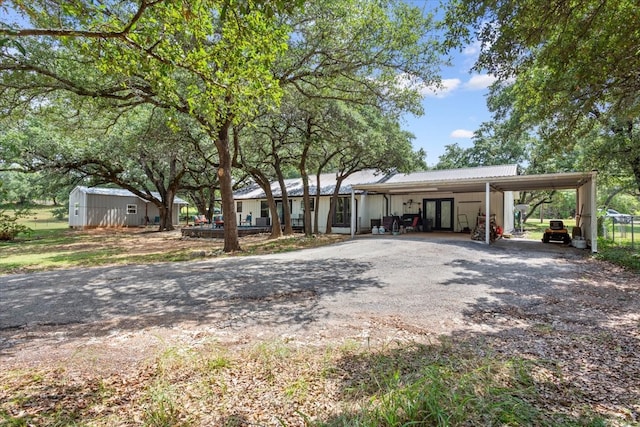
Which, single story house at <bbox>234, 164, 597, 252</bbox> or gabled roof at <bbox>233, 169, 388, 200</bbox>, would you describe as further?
gabled roof at <bbox>233, 169, 388, 200</bbox>

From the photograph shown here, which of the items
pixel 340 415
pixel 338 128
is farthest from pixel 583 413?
pixel 338 128

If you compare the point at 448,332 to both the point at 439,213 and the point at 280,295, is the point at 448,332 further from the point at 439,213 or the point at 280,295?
the point at 439,213

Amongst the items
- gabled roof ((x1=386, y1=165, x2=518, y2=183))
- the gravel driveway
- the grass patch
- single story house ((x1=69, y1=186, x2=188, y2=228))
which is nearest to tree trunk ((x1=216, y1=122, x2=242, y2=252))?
the gravel driveway

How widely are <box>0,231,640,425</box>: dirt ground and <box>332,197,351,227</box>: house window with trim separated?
13.3 meters

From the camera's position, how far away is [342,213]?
19984mm

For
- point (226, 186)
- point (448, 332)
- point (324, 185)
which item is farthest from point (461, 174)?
point (448, 332)

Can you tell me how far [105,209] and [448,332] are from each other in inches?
1122

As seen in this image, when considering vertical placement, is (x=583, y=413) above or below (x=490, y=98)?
below

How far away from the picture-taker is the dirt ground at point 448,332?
2.96 meters

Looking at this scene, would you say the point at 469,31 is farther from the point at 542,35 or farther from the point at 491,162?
the point at 491,162

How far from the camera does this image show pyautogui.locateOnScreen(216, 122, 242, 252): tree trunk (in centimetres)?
1104

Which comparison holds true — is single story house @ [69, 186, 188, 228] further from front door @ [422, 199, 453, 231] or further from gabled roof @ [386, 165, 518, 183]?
front door @ [422, 199, 453, 231]

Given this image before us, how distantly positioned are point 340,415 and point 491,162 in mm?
28691

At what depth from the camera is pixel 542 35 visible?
5.76m
